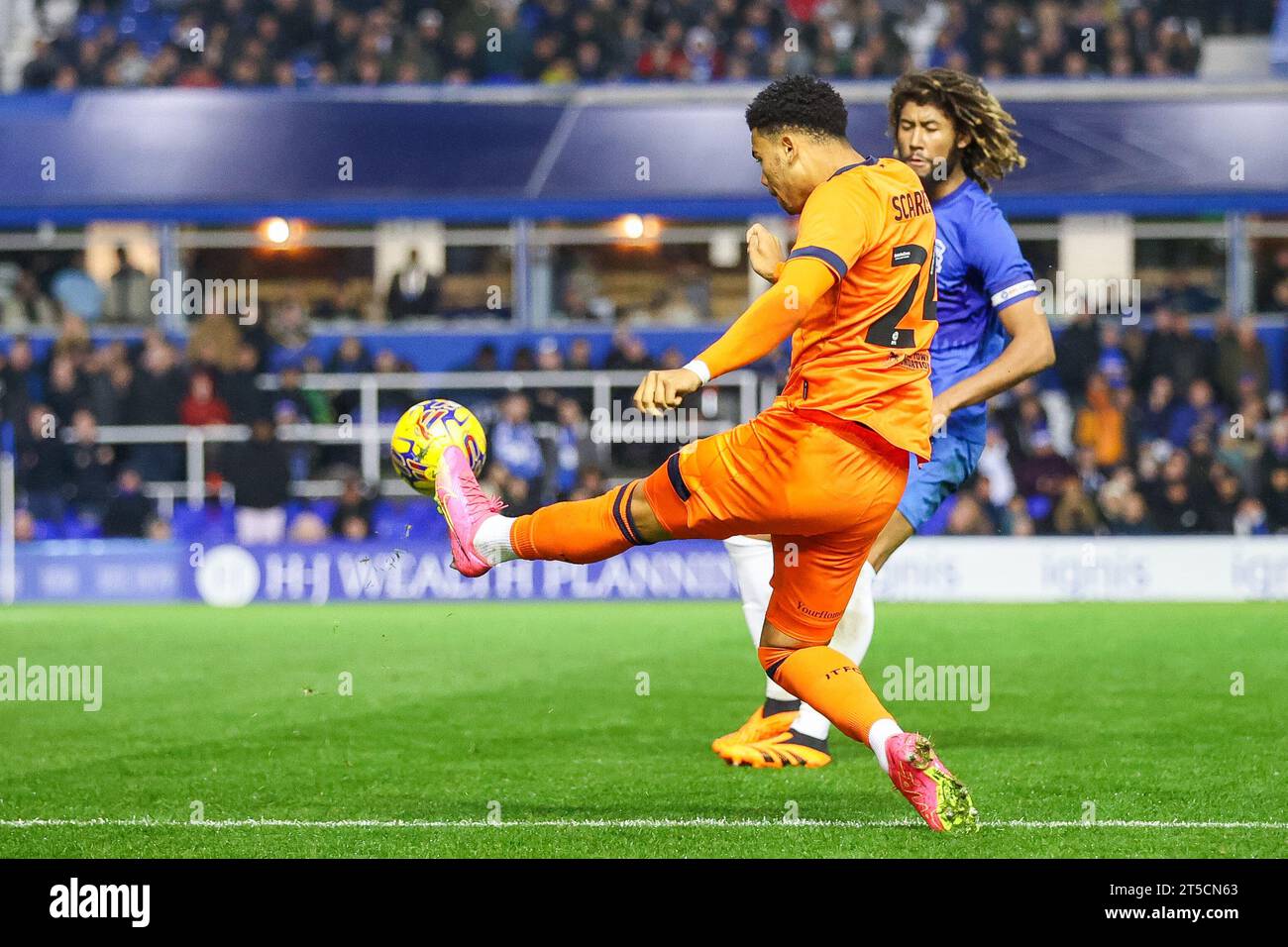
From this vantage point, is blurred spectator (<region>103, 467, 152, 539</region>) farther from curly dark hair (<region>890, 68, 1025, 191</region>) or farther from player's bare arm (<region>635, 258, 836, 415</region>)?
player's bare arm (<region>635, 258, 836, 415</region>)

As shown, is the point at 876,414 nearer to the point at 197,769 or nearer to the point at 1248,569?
the point at 197,769

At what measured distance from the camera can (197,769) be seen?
7.55 metres

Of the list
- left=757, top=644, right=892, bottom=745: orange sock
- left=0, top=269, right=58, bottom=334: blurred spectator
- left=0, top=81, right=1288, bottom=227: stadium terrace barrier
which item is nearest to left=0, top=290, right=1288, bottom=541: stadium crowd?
left=0, top=81, right=1288, bottom=227: stadium terrace barrier

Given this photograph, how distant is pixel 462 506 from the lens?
21.8ft

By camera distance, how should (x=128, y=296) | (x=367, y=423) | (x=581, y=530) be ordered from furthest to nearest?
(x=128, y=296)
(x=367, y=423)
(x=581, y=530)

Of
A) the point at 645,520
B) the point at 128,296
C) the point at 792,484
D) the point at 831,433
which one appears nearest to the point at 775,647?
the point at 645,520

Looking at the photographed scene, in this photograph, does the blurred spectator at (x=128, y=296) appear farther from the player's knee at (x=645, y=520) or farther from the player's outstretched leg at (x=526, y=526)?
the player's knee at (x=645, y=520)

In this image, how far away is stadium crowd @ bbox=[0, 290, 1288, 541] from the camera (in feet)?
56.8

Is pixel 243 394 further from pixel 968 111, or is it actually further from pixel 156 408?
pixel 968 111

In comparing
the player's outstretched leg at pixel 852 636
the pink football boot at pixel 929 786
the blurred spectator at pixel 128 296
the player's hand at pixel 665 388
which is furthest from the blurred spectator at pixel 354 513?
the player's hand at pixel 665 388

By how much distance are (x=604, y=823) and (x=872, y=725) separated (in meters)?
0.95

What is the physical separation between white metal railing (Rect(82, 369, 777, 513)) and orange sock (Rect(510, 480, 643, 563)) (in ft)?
37.9

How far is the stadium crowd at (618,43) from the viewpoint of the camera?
826 inches
